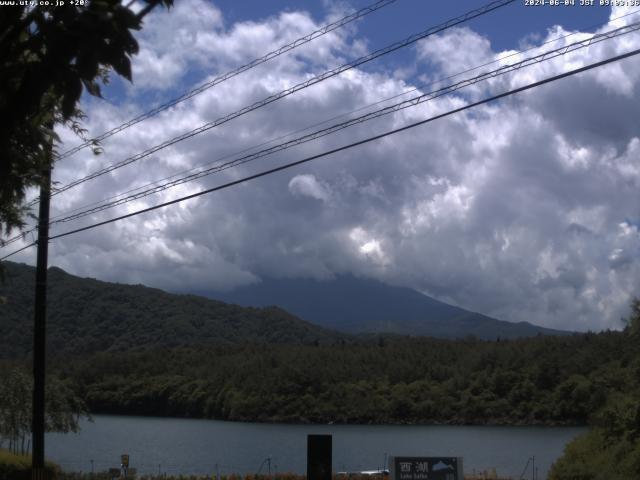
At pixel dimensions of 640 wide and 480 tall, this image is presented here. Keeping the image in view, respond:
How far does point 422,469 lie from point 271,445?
51.6 meters

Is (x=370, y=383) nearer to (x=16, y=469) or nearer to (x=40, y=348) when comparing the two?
(x=16, y=469)

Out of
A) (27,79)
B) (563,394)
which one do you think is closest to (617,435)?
(27,79)

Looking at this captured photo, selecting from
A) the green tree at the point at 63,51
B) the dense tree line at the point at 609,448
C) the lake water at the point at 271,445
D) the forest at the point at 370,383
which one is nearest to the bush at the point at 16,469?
the dense tree line at the point at 609,448

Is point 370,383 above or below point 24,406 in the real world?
below

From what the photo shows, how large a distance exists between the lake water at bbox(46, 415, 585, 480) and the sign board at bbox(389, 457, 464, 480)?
27276 millimetres

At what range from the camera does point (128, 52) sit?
6.62 meters

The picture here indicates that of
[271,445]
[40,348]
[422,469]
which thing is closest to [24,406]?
[40,348]

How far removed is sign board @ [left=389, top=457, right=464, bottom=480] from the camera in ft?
54.6

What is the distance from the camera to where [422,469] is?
16.7m

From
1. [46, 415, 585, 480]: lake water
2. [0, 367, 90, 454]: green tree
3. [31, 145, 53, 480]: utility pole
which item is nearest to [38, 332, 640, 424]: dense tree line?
[46, 415, 585, 480]: lake water

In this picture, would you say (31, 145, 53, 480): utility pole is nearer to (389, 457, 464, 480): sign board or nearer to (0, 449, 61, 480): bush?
(0, 449, 61, 480): bush

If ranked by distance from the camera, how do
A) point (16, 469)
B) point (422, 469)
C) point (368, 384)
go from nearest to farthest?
point (422, 469) < point (16, 469) < point (368, 384)

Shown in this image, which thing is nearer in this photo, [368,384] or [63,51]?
[63,51]

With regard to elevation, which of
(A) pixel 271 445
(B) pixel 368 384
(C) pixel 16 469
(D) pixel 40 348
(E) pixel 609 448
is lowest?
(A) pixel 271 445
